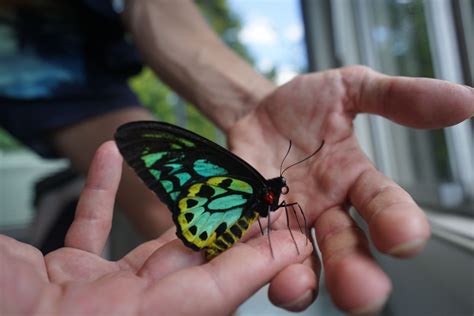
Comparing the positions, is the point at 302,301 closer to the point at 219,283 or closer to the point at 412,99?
the point at 219,283

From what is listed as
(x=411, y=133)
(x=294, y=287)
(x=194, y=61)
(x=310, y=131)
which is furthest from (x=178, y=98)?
(x=294, y=287)

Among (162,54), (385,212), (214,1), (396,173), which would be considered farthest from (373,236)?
(214,1)

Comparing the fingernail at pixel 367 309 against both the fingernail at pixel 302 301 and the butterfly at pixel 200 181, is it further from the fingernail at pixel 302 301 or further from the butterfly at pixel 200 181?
the butterfly at pixel 200 181

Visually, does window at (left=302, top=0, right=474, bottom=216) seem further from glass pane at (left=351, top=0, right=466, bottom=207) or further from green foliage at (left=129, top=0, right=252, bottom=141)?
green foliage at (left=129, top=0, right=252, bottom=141)

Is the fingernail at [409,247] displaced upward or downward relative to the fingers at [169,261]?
upward

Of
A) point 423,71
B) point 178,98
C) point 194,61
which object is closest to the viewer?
point 423,71

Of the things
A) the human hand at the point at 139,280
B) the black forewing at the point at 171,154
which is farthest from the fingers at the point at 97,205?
the black forewing at the point at 171,154

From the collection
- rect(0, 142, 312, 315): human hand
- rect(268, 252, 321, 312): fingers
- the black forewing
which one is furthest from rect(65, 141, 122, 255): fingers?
rect(268, 252, 321, 312): fingers
